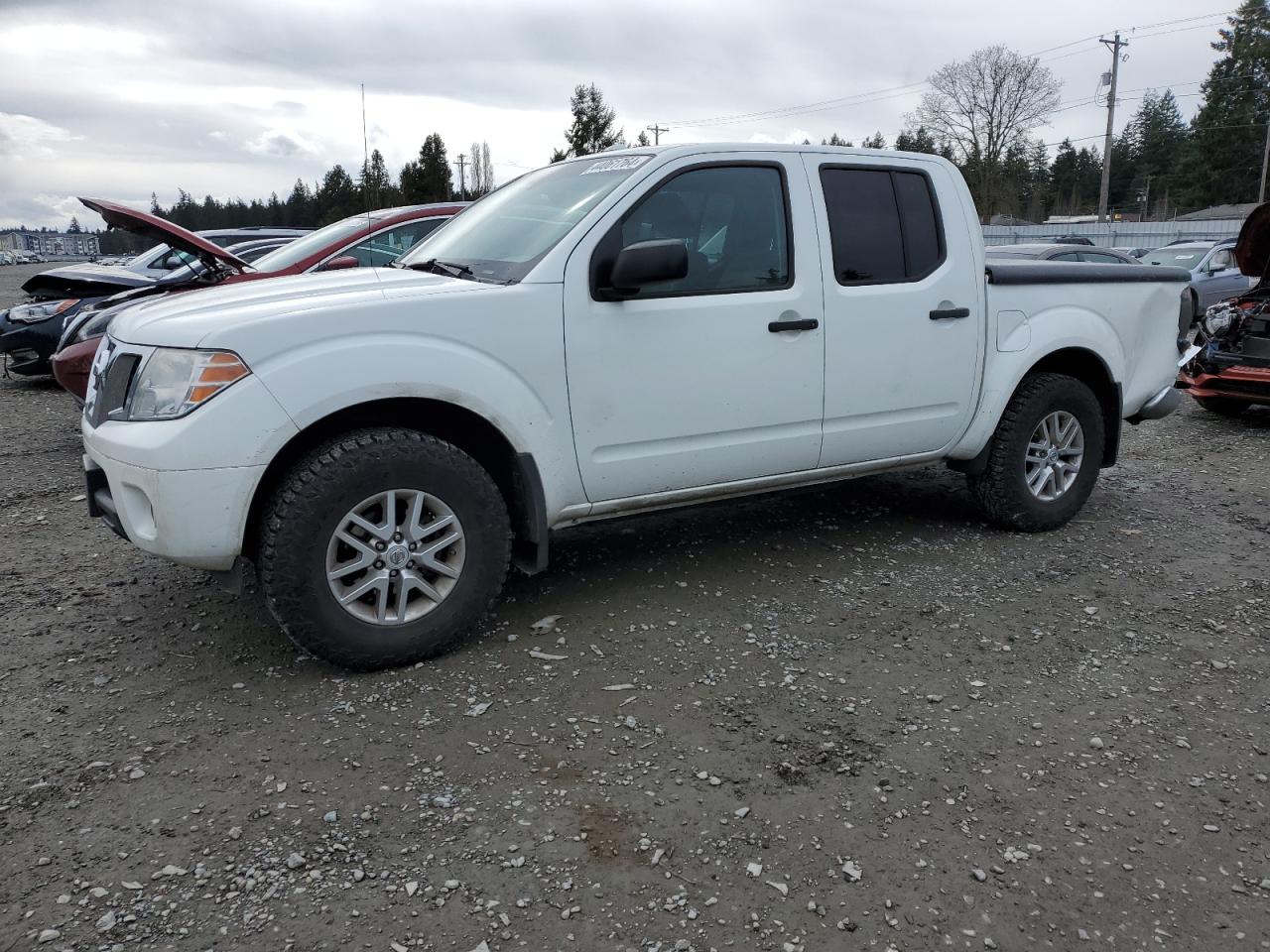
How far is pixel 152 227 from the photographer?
6.10 meters

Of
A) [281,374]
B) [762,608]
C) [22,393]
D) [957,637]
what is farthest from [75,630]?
[22,393]

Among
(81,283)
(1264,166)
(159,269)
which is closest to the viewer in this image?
(81,283)

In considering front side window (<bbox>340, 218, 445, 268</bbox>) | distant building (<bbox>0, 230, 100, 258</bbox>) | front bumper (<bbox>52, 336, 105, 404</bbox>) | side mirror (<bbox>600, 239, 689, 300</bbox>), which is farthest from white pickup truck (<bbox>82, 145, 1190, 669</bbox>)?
→ distant building (<bbox>0, 230, 100, 258</bbox>)

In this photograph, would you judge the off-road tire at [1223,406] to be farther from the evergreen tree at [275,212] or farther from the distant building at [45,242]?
the distant building at [45,242]

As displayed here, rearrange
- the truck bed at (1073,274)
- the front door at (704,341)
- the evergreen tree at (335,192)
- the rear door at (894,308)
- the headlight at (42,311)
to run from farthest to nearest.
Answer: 1. the evergreen tree at (335,192)
2. the headlight at (42,311)
3. the truck bed at (1073,274)
4. the rear door at (894,308)
5. the front door at (704,341)

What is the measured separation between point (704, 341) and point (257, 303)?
1692mm

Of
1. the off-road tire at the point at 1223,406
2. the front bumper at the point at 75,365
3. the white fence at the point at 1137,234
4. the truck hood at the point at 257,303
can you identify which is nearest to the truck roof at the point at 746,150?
the truck hood at the point at 257,303

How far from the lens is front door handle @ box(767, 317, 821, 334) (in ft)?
13.6

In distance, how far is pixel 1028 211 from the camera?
8212 centimetres

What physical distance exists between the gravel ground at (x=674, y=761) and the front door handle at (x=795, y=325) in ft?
3.79

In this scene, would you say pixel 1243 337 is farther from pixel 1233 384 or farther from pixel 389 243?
pixel 389 243

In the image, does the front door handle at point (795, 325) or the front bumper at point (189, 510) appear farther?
the front door handle at point (795, 325)

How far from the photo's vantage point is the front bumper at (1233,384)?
26.8ft

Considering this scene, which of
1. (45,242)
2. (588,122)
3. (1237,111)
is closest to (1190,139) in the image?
(1237,111)
